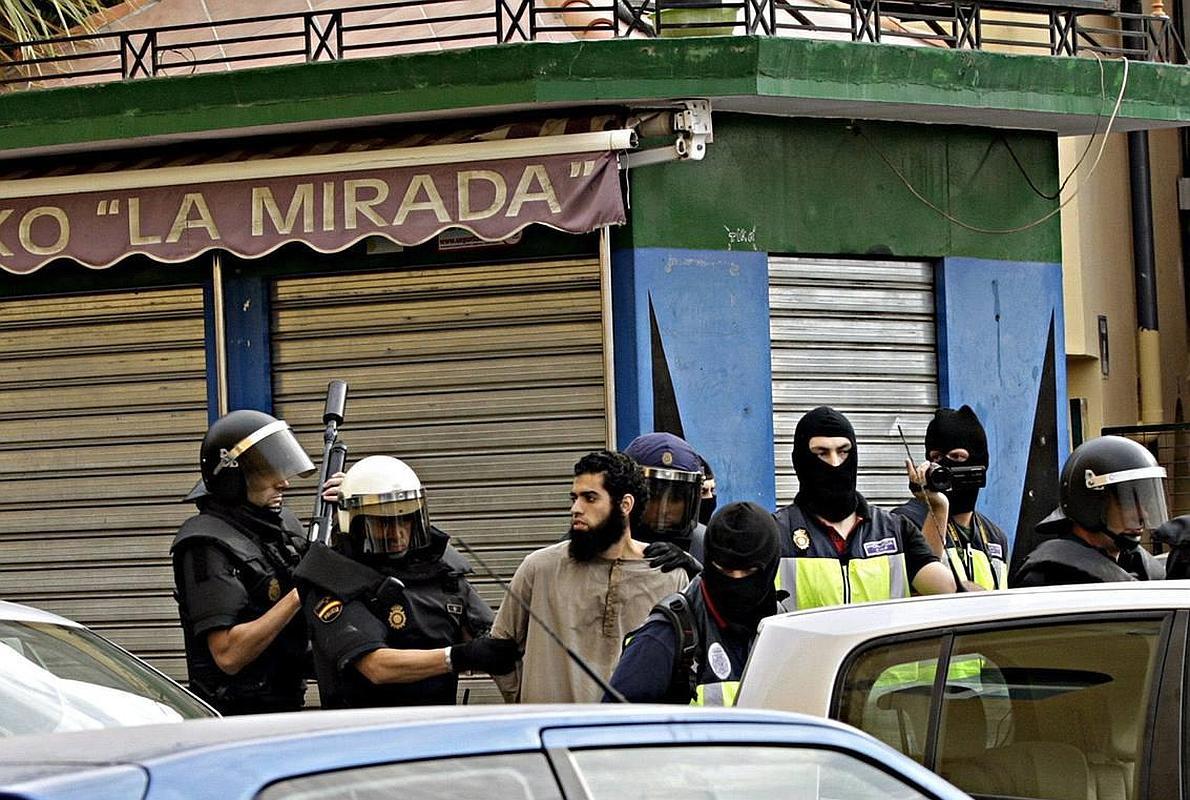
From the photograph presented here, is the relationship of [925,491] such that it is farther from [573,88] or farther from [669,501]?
[573,88]

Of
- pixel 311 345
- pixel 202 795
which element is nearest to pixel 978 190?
pixel 311 345

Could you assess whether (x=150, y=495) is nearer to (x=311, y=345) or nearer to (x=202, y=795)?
(x=311, y=345)

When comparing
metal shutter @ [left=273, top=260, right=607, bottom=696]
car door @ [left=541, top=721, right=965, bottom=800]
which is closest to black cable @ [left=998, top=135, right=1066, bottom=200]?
metal shutter @ [left=273, top=260, right=607, bottom=696]

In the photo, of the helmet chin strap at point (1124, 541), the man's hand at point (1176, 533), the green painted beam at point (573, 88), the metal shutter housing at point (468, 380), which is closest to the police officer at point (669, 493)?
the helmet chin strap at point (1124, 541)

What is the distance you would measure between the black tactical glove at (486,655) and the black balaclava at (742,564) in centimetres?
86

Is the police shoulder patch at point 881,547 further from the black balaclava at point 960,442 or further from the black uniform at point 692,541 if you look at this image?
the black balaclava at point 960,442

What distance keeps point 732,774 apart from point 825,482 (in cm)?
404

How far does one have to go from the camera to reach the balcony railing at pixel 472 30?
33.6 feet

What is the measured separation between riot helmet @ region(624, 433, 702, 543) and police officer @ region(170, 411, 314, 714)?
4.42 feet

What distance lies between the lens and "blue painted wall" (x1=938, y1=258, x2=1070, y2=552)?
11062 millimetres

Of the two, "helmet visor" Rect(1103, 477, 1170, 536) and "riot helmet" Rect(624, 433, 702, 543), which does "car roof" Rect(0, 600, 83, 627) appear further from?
"helmet visor" Rect(1103, 477, 1170, 536)

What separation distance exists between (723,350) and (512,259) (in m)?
1.26

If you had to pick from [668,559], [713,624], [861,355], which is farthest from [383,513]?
[861,355]

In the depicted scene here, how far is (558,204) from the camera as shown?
964 cm
